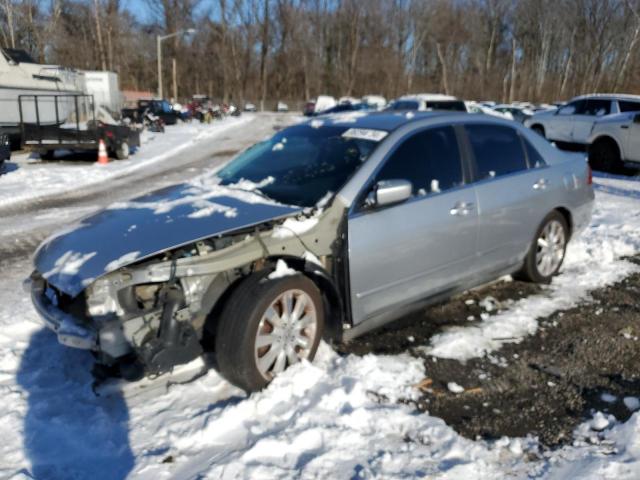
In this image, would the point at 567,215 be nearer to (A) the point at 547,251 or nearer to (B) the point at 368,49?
(A) the point at 547,251

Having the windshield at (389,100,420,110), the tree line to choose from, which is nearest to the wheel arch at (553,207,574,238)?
the windshield at (389,100,420,110)

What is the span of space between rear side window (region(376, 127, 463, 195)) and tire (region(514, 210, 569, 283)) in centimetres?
129

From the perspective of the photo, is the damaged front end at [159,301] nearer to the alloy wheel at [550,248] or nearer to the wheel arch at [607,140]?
the alloy wheel at [550,248]

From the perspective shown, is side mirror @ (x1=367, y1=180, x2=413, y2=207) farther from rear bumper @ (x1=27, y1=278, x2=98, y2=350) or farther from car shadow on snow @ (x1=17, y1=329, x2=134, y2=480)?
car shadow on snow @ (x1=17, y1=329, x2=134, y2=480)

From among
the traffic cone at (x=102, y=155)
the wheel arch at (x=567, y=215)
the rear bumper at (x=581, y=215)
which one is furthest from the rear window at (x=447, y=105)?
the wheel arch at (x=567, y=215)

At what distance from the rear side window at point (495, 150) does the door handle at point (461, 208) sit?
0.33 metres

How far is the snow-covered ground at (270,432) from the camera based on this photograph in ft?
9.21

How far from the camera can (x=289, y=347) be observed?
11.8ft

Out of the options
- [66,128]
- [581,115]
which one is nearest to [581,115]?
[581,115]

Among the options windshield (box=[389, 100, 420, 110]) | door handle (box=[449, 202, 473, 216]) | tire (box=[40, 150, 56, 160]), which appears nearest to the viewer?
door handle (box=[449, 202, 473, 216])

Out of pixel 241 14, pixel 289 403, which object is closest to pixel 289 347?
pixel 289 403

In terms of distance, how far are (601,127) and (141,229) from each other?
508 inches

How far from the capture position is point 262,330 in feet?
11.3

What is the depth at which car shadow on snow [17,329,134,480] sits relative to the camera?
2.86 meters
